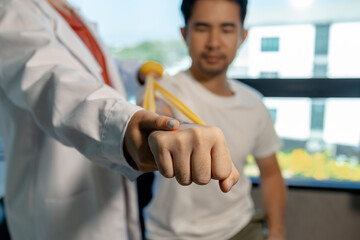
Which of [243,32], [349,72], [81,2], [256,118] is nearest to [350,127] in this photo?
[349,72]

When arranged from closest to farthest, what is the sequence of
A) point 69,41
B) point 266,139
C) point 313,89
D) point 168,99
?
point 168,99 < point 69,41 < point 266,139 < point 313,89

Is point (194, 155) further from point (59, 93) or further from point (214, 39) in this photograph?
point (214, 39)

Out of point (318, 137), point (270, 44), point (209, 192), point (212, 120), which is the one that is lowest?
point (318, 137)

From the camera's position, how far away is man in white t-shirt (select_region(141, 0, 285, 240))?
80 cm

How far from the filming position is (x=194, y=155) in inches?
12.9

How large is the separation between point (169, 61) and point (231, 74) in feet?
1.01

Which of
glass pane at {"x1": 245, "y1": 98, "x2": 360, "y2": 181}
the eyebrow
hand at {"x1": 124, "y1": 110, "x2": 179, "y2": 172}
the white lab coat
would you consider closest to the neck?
the eyebrow

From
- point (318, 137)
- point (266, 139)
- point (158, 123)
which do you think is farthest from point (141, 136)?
point (318, 137)

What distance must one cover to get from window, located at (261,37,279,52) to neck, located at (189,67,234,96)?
1.86ft

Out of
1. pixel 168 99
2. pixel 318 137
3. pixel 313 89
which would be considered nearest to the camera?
pixel 168 99

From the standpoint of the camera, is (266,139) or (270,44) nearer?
(266,139)

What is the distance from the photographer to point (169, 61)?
1452 millimetres

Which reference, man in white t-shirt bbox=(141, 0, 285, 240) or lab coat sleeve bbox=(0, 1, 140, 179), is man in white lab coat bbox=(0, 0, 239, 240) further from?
man in white t-shirt bbox=(141, 0, 285, 240)

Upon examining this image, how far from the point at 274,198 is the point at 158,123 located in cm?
80
